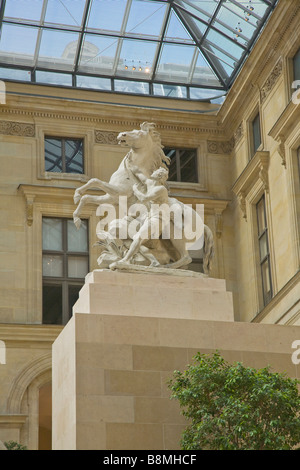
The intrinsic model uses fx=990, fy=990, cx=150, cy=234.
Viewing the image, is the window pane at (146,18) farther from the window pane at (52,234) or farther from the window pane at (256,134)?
the window pane at (52,234)

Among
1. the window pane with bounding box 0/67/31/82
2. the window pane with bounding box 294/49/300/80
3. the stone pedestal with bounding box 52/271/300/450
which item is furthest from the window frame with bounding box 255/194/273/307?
the stone pedestal with bounding box 52/271/300/450

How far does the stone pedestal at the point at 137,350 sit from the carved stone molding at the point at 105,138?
15.8 meters

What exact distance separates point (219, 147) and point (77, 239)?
19.7ft

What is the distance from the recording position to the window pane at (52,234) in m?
31.1

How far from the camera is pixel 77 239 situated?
3142cm

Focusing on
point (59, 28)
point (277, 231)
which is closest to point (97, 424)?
point (277, 231)

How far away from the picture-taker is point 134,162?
18.7 metres


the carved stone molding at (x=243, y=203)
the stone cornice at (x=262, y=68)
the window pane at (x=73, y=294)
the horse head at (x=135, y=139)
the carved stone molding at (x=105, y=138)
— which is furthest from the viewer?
the carved stone molding at (x=105, y=138)

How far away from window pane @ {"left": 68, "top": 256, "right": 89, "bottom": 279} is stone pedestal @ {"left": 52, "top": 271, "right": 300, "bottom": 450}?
13518mm

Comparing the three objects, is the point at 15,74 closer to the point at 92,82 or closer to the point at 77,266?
the point at 92,82

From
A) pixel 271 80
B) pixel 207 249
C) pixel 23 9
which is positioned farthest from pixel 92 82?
pixel 207 249

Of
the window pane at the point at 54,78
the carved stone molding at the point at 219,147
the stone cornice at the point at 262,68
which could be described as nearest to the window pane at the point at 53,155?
the window pane at the point at 54,78

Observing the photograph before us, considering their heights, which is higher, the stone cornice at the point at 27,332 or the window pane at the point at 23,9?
the window pane at the point at 23,9

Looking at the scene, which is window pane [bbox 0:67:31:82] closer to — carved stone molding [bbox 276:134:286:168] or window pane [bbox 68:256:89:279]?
window pane [bbox 68:256:89:279]
